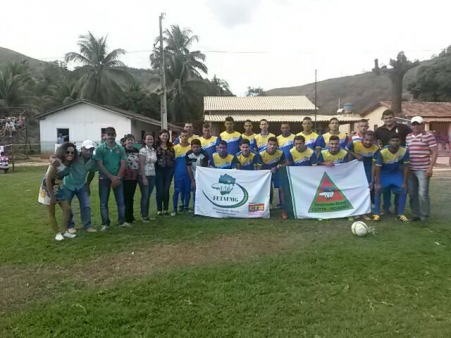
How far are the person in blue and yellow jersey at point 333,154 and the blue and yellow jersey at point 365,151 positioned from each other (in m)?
0.24

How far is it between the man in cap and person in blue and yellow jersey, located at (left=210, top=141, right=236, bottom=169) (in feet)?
10.5

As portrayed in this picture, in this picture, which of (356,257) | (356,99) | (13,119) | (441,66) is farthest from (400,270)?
(356,99)

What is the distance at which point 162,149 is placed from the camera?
7391mm

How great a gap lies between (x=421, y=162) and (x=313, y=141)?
A: 1.99m

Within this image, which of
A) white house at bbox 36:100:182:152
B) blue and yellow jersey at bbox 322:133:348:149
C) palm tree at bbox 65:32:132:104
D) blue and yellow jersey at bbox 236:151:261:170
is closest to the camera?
blue and yellow jersey at bbox 236:151:261:170

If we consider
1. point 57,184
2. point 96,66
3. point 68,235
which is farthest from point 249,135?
point 96,66

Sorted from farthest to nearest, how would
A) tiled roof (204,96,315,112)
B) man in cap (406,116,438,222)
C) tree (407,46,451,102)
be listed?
tree (407,46,451,102), tiled roof (204,96,315,112), man in cap (406,116,438,222)

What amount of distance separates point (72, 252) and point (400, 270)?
4259 millimetres

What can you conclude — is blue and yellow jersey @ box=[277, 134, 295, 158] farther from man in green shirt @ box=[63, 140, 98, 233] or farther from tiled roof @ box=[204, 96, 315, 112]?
tiled roof @ box=[204, 96, 315, 112]

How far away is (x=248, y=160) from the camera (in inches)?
304

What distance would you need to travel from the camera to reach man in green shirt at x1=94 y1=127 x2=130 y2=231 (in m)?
6.50

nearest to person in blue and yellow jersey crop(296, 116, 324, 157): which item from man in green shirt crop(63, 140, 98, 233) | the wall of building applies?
man in green shirt crop(63, 140, 98, 233)

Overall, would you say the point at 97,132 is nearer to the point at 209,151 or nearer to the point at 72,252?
the point at 209,151

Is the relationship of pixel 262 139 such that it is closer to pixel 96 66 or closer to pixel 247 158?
pixel 247 158
